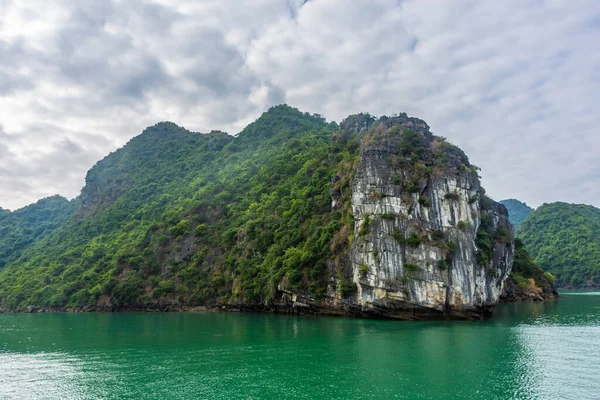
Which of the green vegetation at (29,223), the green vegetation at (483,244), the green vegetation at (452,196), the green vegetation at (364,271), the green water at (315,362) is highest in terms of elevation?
the green vegetation at (29,223)

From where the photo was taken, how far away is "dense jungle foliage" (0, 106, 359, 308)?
56.4 m

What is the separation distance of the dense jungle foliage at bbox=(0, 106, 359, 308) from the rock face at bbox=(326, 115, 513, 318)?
660 centimetres

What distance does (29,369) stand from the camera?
24.1 m

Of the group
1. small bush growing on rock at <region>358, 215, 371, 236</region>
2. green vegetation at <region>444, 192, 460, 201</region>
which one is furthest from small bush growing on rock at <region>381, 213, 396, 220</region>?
green vegetation at <region>444, 192, 460, 201</region>

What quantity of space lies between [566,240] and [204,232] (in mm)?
93208

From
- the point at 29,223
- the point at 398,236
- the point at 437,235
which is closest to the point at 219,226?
the point at 398,236

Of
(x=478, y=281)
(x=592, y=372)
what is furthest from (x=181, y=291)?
(x=592, y=372)

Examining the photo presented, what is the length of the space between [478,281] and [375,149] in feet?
61.5

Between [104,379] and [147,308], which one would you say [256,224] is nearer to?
[147,308]

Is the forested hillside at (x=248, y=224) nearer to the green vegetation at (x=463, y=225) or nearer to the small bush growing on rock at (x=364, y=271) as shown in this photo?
the small bush growing on rock at (x=364, y=271)

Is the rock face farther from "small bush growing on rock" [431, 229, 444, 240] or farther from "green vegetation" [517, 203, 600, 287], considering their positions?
"green vegetation" [517, 203, 600, 287]

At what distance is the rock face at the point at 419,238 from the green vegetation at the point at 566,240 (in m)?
62.8

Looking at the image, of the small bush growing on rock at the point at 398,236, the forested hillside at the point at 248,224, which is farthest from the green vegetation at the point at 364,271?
the small bush growing on rock at the point at 398,236

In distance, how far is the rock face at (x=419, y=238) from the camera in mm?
41531
